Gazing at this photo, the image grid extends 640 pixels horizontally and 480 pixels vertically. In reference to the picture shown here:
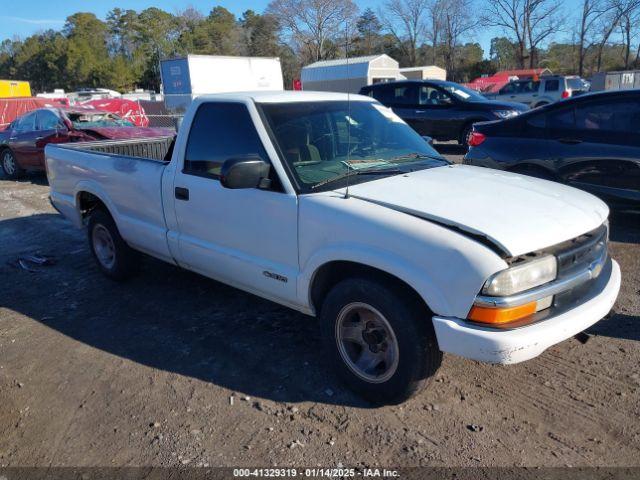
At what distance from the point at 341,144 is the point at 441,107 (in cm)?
1001

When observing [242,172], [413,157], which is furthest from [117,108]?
[242,172]

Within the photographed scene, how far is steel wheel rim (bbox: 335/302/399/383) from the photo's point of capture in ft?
10.1

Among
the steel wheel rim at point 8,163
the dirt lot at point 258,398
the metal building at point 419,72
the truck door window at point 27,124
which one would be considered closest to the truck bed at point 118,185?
the dirt lot at point 258,398

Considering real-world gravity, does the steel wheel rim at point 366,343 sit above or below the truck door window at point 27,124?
below

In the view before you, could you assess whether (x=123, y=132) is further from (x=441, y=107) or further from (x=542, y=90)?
(x=542, y=90)

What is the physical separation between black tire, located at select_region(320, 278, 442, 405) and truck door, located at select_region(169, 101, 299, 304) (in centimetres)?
40

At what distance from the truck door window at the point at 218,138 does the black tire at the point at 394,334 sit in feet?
3.79

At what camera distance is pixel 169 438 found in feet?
9.98

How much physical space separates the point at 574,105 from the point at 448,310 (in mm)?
4679

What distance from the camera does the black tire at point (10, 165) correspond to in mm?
12750

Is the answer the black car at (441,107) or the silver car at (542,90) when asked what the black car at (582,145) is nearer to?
the black car at (441,107)

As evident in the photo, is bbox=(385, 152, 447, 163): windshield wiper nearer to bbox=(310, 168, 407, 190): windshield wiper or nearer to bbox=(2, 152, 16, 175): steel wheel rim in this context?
bbox=(310, 168, 407, 190): windshield wiper

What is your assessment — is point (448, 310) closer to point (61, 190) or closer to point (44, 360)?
point (44, 360)

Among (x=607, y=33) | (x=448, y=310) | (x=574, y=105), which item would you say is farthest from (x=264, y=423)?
(x=607, y=33)
